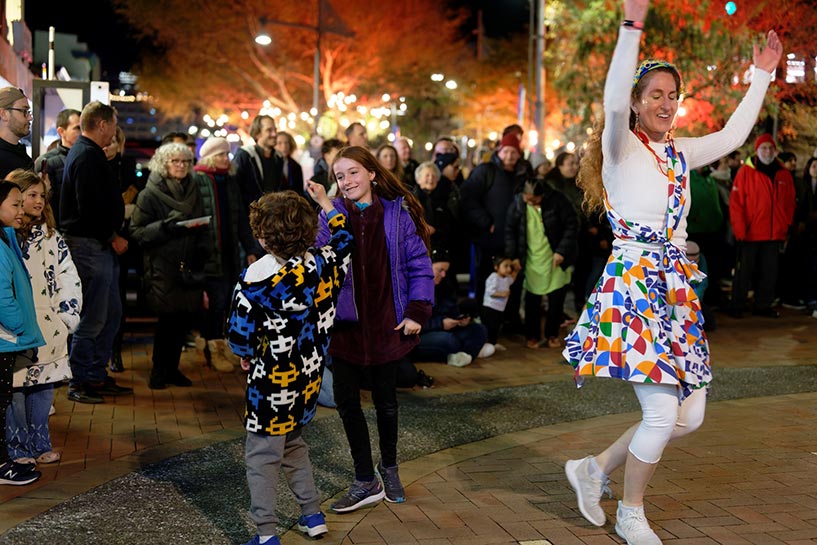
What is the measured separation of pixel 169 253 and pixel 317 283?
4097 millimetres

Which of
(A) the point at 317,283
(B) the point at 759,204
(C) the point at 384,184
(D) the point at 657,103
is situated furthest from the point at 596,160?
(B) the point at 759,204

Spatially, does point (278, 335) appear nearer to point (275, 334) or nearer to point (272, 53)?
point (275, 334)

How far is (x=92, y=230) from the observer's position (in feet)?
26.1

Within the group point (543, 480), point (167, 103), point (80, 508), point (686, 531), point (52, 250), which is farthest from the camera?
point (167, 103)

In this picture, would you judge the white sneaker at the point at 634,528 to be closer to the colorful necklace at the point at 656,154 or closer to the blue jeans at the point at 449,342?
the colorful necklace at the point at 656,154

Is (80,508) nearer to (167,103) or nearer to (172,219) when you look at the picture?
(172,219)

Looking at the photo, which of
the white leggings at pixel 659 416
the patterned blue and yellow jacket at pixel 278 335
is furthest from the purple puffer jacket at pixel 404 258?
the white leggings at pixel 659 416

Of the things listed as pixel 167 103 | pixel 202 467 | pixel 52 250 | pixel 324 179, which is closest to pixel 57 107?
pixel 324 179

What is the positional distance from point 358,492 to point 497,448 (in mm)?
1479

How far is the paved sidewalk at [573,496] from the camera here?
199 inches

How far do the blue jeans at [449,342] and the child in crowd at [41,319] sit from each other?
12.6 feet

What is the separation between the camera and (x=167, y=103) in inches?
1895

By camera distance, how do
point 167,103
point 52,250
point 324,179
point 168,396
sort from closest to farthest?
point 52,250 → point 168,396 → point 324,179 → point 167,103

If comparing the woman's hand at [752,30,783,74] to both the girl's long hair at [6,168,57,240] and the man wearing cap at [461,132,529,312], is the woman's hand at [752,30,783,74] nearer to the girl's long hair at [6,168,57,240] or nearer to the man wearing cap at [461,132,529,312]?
the girl's long hair at [6,168,57,240]
